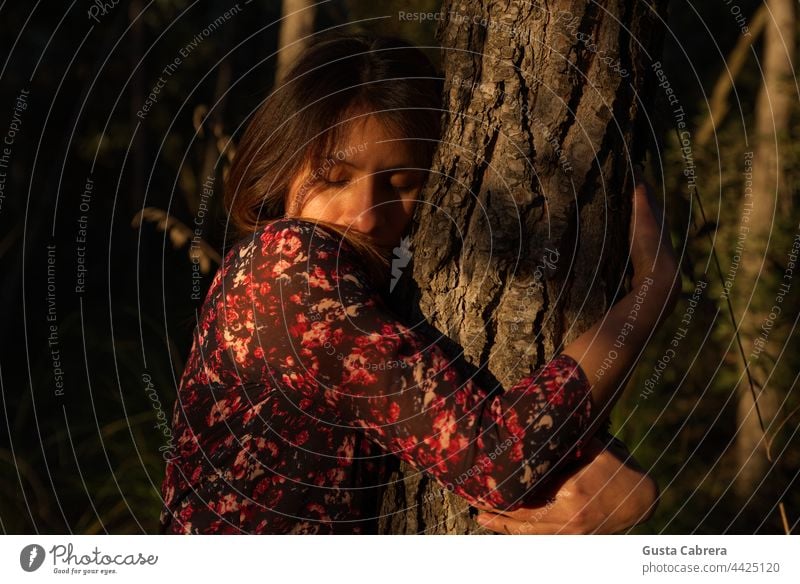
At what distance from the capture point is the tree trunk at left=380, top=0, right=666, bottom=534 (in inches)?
65.2

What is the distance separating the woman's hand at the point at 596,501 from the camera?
1.53m

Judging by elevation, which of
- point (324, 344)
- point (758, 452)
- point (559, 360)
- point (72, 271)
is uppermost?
point (72, 271)

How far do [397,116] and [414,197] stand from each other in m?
0.17

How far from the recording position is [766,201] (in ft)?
11.5

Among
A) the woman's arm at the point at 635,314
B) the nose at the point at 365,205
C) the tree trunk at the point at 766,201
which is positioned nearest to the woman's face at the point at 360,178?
the nose at the point at 365,205

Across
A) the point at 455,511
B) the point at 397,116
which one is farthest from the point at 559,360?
the point at 397,116

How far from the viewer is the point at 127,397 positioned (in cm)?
414

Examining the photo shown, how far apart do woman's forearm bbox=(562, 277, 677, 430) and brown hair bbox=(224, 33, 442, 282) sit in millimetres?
433

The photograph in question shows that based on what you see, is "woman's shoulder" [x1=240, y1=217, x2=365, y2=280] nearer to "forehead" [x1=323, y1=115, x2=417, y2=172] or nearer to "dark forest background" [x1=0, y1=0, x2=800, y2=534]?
"forehead" [x1=323, y1=115, x2=417, y2=172]

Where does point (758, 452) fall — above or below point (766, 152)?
below

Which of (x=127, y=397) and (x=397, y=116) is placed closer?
(x=397, y=116)

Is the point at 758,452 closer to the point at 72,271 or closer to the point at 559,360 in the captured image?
the point at 559,360

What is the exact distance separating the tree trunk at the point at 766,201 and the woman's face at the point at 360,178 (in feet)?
6.96
